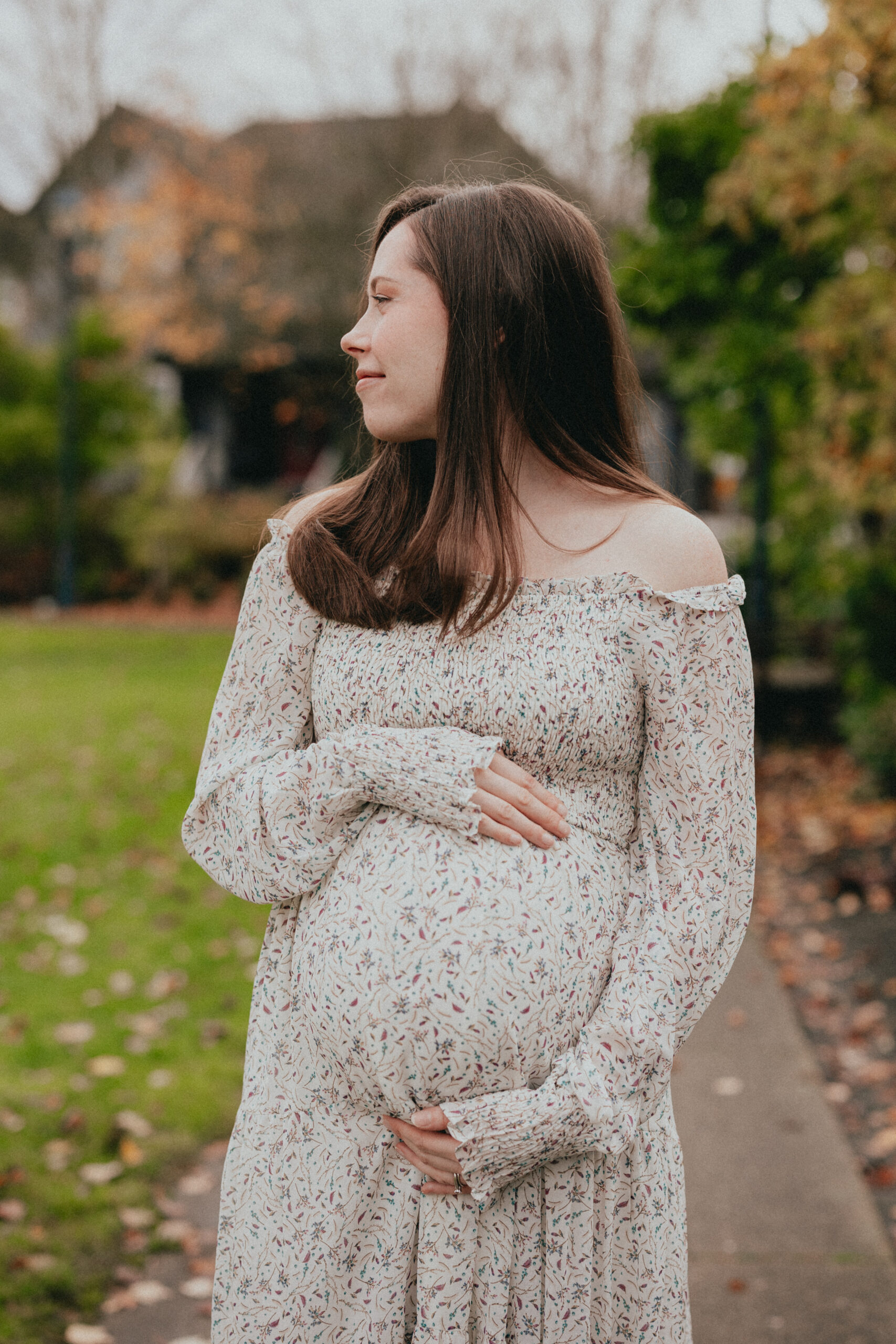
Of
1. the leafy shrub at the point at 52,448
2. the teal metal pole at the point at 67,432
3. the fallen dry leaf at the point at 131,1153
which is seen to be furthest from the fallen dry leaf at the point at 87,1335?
the leafy shrub at the point at 52,448

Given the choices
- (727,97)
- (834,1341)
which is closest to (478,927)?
(834,1341)

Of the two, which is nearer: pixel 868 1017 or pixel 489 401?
pixel 489 401

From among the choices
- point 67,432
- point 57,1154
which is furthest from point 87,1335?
point 67,432

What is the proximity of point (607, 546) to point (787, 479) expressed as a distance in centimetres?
956

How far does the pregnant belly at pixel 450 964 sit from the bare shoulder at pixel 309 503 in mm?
505

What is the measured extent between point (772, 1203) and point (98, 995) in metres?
2.70

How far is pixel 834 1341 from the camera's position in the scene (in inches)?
110

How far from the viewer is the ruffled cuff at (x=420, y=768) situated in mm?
1564

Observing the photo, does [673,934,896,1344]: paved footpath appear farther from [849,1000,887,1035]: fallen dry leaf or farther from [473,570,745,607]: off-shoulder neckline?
[473,570,745,607]: off-shoulder neckline

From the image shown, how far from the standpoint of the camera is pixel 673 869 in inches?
64.8

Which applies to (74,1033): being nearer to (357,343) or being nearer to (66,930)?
(66,930)

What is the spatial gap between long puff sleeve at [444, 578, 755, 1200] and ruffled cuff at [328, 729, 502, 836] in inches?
10.0

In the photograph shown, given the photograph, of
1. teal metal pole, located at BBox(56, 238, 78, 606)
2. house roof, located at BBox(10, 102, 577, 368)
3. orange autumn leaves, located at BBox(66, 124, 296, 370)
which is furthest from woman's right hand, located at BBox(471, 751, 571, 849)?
teal metal pole, located at BBox(56, 238, 78, 606)

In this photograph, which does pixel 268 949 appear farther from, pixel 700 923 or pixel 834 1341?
pixel 834 1341
